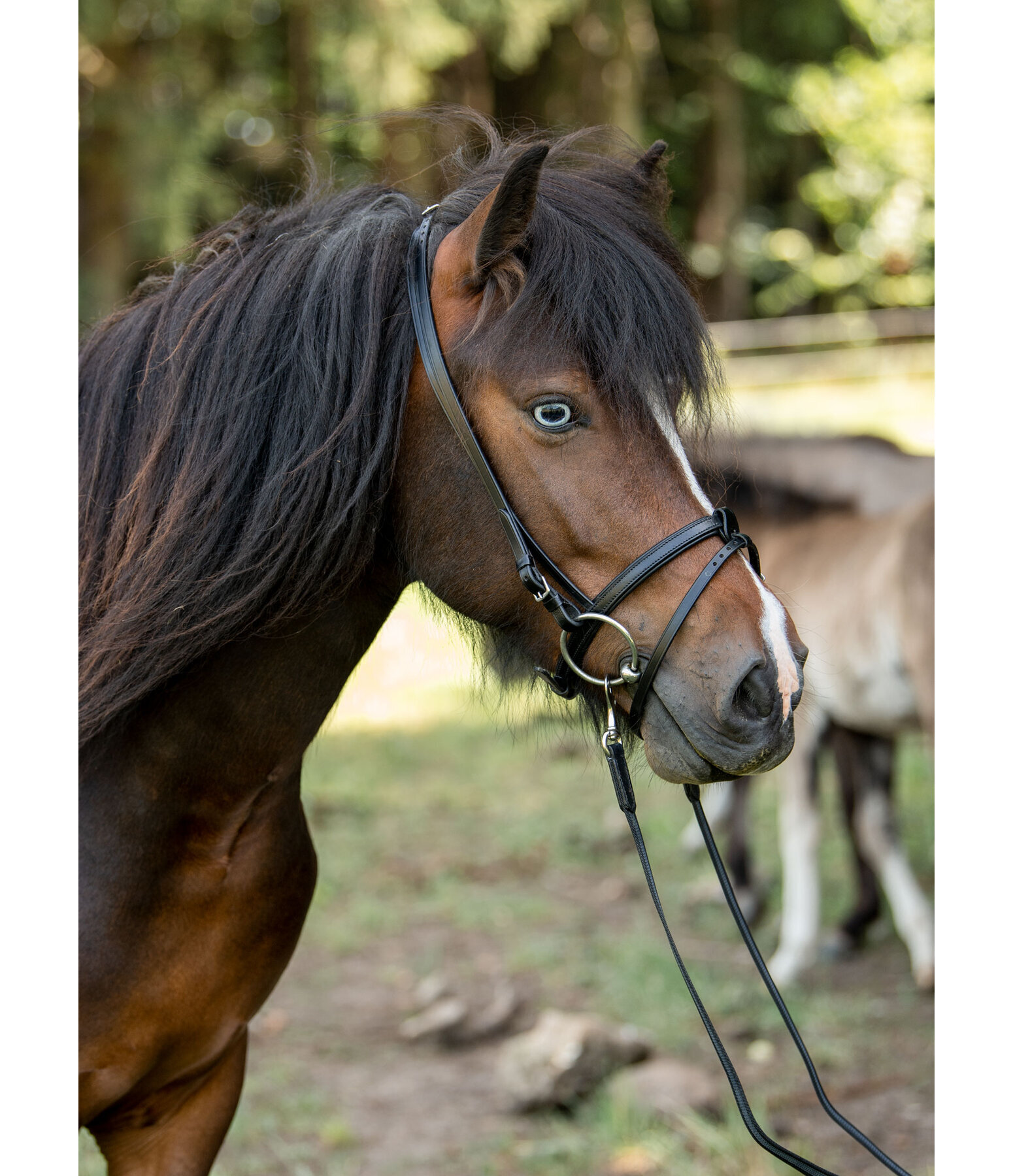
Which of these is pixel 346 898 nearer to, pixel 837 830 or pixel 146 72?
pixel 837 830

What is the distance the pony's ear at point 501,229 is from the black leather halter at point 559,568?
70mm

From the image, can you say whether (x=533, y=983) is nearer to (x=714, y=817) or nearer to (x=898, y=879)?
(x=898, y=879)

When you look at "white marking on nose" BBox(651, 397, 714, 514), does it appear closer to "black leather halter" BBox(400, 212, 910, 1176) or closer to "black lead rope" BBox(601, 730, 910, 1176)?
"black leather halter" BBox(400, 212, 910, 1176)

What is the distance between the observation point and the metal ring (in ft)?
4.60

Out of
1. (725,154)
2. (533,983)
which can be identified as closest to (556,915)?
(533,983)

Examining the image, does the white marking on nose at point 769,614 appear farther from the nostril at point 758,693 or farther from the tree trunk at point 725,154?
the tree trunk at point 725,154

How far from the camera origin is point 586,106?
43.6 feet

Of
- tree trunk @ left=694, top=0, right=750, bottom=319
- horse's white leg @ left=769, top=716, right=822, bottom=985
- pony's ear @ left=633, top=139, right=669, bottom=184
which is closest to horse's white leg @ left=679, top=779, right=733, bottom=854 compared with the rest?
horse's white leg @ left=769, top=716, right=822, bottom=985

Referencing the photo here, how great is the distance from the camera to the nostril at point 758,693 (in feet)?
4.42

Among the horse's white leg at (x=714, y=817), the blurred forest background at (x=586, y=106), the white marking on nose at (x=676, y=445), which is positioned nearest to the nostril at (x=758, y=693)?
the white marking on nose at (x=676, y=445)

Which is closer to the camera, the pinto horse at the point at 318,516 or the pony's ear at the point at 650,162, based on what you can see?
the pinto horse at the point at 318,516

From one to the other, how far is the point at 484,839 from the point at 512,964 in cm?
136

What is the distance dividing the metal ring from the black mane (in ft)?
0.92
